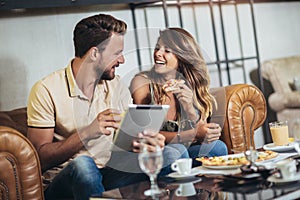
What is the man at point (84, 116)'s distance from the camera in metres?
2.88

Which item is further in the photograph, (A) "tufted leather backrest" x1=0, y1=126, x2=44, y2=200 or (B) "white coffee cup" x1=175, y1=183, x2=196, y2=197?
(A) "tufted leather backrest" x1=0, y1=126, x2=44, y2=200

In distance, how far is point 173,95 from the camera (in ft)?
10.7

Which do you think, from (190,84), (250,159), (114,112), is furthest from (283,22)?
(250,159)

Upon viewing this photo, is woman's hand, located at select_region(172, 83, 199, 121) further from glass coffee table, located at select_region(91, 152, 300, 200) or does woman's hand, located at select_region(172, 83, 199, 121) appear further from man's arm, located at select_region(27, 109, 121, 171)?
glass coffee table, located at select_region(91, 152, 300, 200)

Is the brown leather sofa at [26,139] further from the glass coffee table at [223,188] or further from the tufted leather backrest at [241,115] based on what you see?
the glass coffee table at [223,188]

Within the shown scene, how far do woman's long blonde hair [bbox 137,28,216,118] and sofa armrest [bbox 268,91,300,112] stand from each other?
5.72 ft

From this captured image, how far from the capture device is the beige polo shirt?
9.91ft

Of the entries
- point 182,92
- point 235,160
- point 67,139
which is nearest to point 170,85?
point 182,92

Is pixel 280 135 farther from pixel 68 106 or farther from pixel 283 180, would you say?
pixel 68 106

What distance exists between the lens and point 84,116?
10.1 feet

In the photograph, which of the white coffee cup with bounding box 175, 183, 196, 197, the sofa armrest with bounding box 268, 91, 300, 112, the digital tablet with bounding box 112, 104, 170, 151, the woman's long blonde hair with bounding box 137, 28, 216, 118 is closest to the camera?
the white coffee cup with bounding box 175, 183, 196, 197

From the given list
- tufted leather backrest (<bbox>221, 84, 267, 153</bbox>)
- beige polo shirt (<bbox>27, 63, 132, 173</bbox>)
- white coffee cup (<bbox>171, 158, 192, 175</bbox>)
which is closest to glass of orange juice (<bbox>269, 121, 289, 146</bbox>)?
tufted leather backrest (<bbox>221, 84, 267, 153</bbox>)

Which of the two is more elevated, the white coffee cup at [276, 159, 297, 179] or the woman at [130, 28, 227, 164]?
the woman at [130, 28, 227, 164]

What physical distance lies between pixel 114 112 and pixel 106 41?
414 millimetres
